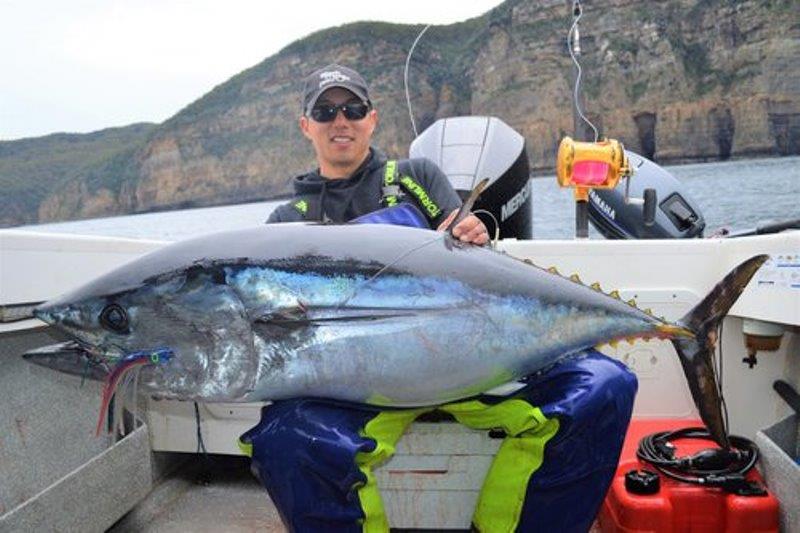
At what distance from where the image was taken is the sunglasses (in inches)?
121

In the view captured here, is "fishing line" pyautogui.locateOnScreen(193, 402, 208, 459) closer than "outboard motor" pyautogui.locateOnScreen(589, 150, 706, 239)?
Yes

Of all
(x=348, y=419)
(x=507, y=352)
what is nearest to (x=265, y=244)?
(x=348, y=419)

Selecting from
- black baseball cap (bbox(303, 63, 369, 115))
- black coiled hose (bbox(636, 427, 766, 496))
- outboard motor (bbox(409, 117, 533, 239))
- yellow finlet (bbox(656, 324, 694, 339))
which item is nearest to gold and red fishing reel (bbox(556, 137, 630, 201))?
outboard motor (bbox(409, 117, 533, 239))

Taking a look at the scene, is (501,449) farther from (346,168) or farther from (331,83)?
(331,83)

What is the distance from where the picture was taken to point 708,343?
2.12m

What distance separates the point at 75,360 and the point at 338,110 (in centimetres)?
168

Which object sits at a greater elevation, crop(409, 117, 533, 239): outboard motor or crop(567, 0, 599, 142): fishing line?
crop(567, 0, 599, 142): fishing line

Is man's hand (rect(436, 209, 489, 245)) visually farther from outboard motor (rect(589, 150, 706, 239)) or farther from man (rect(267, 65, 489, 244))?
outboard motor (rect(589, 150, 706, 239))

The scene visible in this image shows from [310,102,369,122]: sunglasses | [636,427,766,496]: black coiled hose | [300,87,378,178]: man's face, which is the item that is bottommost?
[636,427,766,496]: black coiled hose

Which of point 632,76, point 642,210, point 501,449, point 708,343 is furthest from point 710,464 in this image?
point 632,76

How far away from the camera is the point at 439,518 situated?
2.42 meters

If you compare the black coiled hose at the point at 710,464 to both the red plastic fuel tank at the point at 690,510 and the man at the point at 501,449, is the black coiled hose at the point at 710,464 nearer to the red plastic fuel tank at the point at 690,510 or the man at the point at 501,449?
the red plastic fuel tank at the point at 690,510

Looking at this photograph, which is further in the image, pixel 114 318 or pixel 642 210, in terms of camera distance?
pixel 642 210

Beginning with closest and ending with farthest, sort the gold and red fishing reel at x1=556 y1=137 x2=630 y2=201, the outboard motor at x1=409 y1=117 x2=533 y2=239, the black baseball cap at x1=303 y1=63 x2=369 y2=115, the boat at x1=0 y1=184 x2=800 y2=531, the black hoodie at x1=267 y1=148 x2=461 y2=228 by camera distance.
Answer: the boat at x1=0 y1=184 x2=800 y2=531 < the black baseball cap at x1=303 y1=63 x2=369 y2=115 < the black hoodie at x1=267 y1=148 x2=461 y2=228 < the gold and red fishing reel at x1=556 y1=137 x2=630 y2=201 < the outboard motor at x1=409 y1=117 x2=533 y2=239
